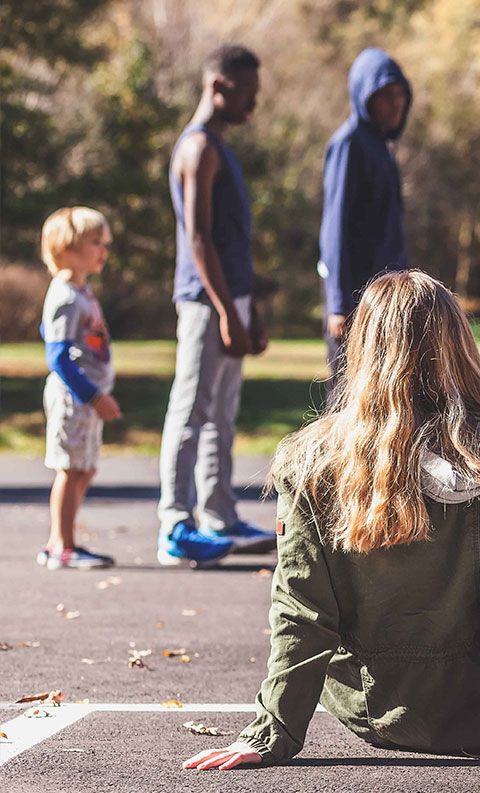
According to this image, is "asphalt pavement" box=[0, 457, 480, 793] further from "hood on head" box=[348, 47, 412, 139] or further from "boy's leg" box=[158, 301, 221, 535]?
"hood on head" box=[348, 47, 412, 139]

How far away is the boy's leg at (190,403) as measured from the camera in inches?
253

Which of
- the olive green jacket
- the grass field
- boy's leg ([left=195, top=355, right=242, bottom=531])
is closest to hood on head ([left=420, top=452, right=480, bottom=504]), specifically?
the olive green jacket

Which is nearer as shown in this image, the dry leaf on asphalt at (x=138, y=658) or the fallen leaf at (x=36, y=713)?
the fallen leaf at (x=36, y=713)

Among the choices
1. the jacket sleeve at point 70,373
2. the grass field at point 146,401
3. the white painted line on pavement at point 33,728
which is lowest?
the grass field at point 146,401

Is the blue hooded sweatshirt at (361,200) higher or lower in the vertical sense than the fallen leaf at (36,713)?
higher

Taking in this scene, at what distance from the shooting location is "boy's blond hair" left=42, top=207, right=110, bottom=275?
6527mm

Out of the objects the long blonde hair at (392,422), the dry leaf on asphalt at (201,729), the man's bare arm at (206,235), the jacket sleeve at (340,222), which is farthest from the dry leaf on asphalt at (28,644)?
the jacket sleeve at (340,222)

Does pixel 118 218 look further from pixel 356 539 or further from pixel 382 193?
pixel 356 539

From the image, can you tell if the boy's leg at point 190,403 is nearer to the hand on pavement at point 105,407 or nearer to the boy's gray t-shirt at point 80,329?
the hand on pavement at point 105,407

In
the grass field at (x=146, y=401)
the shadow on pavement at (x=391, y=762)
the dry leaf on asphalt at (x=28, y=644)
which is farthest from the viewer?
the grass field at (x=146, y=401)

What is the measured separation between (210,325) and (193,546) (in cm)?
108

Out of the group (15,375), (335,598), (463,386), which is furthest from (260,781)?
(15,375)

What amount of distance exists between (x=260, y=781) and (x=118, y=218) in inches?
696

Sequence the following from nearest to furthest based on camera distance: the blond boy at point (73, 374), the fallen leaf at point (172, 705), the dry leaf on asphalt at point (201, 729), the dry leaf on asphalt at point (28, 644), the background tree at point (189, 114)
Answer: the dry leaf on asphalt at point (201, 729), the fallen leaf at point (172, 705), the dry leaf on asphalt at point (28, 644), the blond boy at point (73, 374), the background tree at point (189, 114)
